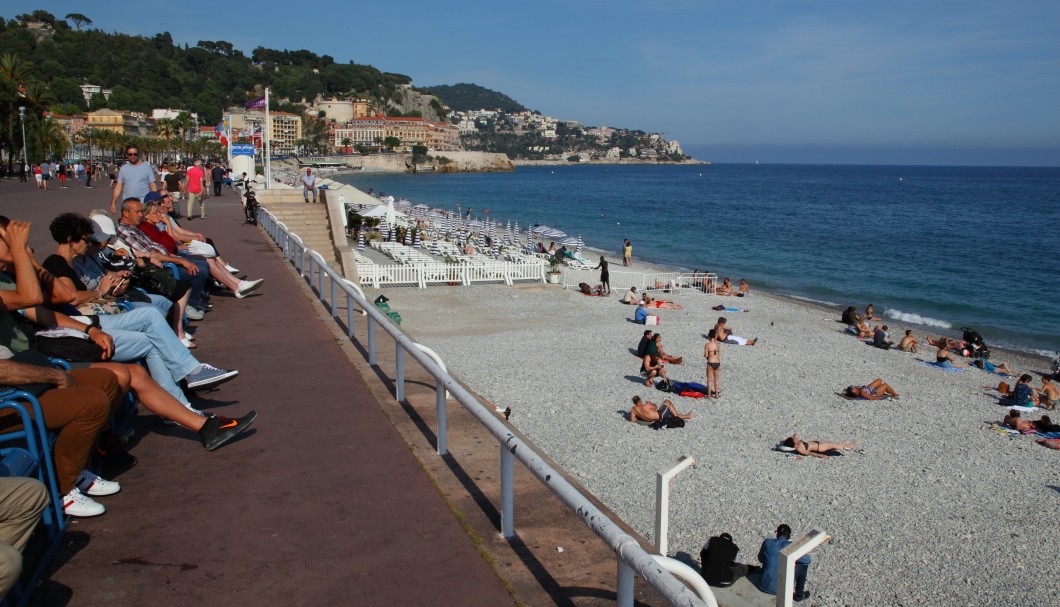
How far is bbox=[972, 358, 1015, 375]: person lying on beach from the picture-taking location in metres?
18.6

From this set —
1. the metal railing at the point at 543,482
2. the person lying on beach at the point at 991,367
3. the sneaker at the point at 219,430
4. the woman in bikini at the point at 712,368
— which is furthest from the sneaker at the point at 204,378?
the person lying on beach at the point at 991,367

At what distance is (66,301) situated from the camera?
15.5 feet

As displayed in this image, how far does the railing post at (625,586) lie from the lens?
8.10ft

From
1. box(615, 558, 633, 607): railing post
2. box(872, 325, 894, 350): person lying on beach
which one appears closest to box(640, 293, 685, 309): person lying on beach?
box(872, 325, 894, 350): person lying on beach

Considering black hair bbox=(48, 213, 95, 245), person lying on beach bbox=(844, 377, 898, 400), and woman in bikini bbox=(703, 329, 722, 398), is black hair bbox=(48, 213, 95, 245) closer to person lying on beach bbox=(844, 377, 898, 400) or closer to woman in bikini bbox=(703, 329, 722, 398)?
woman in bikini bbox=(703, 329, 722, 398)

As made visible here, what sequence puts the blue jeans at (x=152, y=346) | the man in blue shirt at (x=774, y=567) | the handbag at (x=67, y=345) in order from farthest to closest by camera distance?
the man in blue shirt at (x=774, y=567) → the blue jeans at (x=152, y=346) → the handbag at (x=67, y=345)

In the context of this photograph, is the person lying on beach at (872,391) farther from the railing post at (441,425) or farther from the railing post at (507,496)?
the railing post at (507,496)

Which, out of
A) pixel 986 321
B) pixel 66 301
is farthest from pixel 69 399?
pixel 986 321

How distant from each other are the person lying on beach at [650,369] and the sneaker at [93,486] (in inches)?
479

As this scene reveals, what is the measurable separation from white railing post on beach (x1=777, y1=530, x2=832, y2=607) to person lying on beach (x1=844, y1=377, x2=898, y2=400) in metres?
11.8

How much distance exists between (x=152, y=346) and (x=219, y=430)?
2.62ft

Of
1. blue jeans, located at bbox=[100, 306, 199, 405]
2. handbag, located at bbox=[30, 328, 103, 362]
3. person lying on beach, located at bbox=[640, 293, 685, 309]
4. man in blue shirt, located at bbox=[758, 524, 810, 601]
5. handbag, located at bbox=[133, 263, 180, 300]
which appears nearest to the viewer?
handbag, located at bbox=[30, 328, 103, 362]

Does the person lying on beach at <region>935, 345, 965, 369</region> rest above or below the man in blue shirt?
below

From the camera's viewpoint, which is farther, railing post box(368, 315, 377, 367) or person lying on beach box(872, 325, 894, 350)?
person lying on beach box(872, 325, 894, 350)
